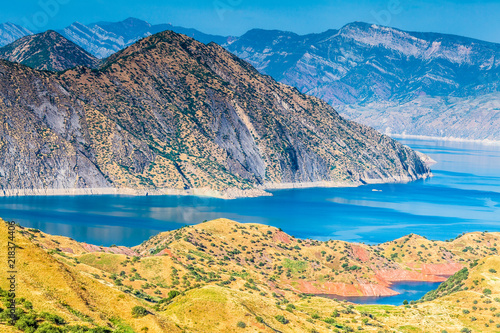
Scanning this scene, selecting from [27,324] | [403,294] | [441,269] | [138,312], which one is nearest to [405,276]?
[441,269]

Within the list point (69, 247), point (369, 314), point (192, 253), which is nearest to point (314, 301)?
point (369, 314)

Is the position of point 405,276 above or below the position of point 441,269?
below

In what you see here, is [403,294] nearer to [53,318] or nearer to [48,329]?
[53,318]

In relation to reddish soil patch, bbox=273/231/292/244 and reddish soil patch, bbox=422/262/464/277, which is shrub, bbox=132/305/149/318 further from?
reddish soil patch, bbox=422/262/464/277

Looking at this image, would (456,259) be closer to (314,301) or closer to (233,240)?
(233,240)

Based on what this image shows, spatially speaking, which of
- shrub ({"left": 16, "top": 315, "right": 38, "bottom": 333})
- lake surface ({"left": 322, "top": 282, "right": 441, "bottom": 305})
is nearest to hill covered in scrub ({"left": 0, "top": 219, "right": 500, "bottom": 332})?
shrub ({"left": 16, "top": 315, "right": 38, "bottom": 333})

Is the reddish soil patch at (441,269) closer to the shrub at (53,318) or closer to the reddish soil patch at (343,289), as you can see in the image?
the reddish soil patch at (343,289)

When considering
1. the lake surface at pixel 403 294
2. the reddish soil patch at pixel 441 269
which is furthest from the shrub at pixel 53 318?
the reddish soil patch at pixel 441 269
